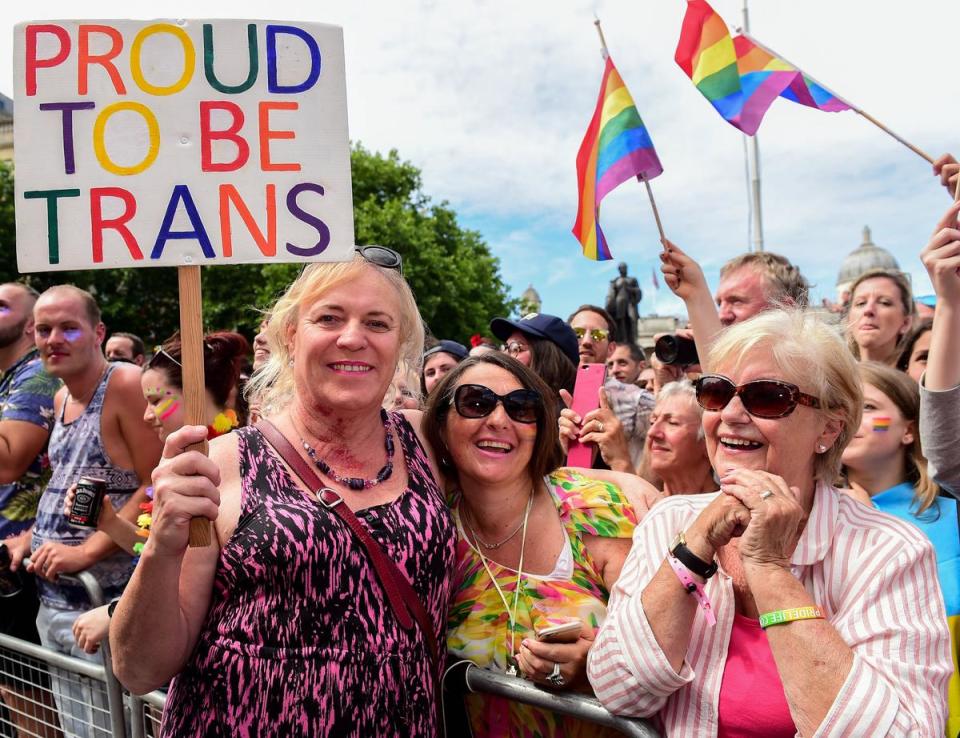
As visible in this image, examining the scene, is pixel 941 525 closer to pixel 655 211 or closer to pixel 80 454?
pixel 655 211

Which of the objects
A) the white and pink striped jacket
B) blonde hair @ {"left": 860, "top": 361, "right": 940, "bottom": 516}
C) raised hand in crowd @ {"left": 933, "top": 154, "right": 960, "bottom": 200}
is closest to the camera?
the white and pink striped jacket

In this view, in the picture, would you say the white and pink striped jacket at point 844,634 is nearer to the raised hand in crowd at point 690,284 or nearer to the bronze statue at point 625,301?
the raised hand in crowd at point 690,284

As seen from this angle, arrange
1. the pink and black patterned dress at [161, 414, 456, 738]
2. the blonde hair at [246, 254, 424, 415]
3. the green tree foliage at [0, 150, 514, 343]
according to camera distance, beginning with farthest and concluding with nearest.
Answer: the green tree foliage at [0, 150, 514, 343]
the blonde hair at [246, 254, 424, 415]
the pink and black patterned dress at [161, 414, 456, 738]

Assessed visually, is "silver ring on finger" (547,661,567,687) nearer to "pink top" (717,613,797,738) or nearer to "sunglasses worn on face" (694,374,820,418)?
"pink top" (717,613,797,738)

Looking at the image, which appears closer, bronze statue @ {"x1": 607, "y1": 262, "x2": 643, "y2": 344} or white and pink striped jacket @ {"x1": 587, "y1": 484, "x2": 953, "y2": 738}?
white and pink striped jacket @ {"x1": 587, "y1": 484, "x2": 953, "y2": 738}

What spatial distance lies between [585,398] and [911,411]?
1.25 m

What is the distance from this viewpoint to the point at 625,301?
10.5 m

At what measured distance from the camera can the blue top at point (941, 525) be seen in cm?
258

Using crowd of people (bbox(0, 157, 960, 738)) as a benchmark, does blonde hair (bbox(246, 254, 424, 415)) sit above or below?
above

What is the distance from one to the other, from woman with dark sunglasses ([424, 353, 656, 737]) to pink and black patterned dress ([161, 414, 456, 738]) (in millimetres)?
261

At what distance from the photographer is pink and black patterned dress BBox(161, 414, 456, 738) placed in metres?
1.87

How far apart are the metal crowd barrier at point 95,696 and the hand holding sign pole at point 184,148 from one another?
40.2 inches

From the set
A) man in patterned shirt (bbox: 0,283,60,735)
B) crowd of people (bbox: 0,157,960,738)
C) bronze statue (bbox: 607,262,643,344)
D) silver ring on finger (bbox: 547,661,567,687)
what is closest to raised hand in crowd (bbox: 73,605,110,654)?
crowd of people (bbox: 0,157,960,738)

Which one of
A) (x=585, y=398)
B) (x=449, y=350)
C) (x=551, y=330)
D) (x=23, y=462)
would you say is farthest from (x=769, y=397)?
(x=23, y=462)
